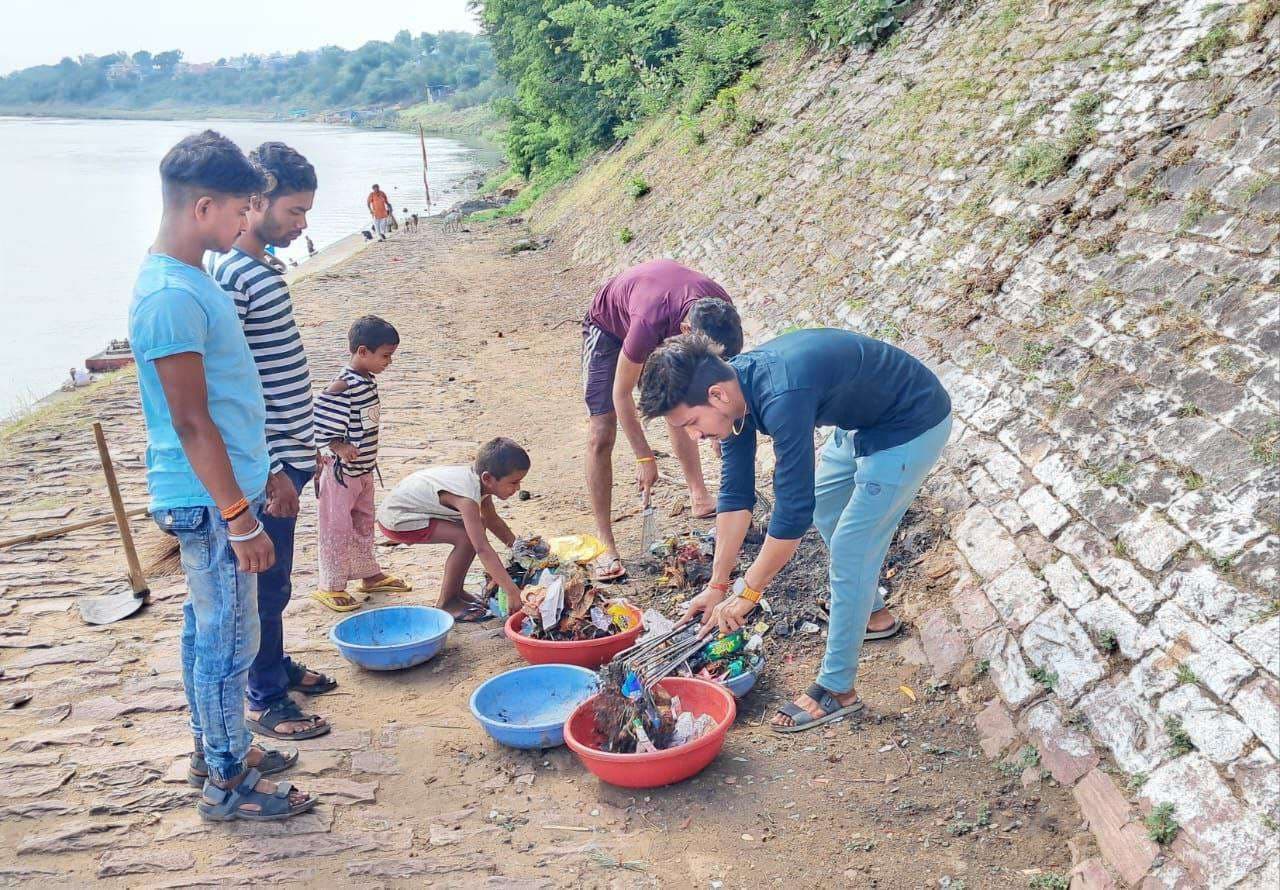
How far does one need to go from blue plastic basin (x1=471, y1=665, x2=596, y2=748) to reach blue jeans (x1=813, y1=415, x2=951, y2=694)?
3.41ft

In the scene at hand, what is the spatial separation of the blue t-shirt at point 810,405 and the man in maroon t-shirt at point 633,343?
42.7 inches

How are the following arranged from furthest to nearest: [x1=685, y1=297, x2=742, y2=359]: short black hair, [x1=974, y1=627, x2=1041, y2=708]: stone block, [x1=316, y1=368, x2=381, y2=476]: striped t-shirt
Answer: [x1=316, y1=368, x2=381, y2=476]: striped t-shirt
[x1=685, y1=297, x2=742, y2=359]: short black hair
[x1=974, y1=627, x2=1041, y2=708]: stone block

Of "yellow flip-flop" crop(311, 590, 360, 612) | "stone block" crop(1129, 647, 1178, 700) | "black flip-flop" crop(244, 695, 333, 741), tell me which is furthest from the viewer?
"yellow flip-flop" crop(311, 590, 360, 612)

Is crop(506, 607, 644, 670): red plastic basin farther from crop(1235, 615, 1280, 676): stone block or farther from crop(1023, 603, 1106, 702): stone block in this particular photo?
crop(1235, 615, 1280, 676): stone block

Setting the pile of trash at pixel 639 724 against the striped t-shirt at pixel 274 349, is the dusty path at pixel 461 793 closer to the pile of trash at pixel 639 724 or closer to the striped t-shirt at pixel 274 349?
the pile of trash at pixel 639 724

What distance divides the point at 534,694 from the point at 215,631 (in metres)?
1.45

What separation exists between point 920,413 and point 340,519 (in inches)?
118

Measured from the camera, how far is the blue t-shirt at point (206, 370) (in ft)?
9.68

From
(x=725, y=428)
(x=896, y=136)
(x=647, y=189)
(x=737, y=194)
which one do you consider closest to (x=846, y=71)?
(x=737, y=194)

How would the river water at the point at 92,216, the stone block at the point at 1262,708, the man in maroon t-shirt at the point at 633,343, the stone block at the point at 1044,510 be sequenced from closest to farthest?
the stone block at the point at 1262,708 < the stone block at the point at 1044,510 < the man in maroon t-shirt at the point at 633,343 < the river water at the point at 92,216

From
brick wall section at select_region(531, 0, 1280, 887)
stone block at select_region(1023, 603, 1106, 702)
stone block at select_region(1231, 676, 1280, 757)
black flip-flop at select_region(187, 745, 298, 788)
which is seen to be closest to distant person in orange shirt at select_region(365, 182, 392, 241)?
brick wall section at select_region(531, 0, 1280, 887)

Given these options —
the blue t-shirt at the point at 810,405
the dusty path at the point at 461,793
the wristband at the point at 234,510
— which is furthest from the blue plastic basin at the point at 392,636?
the blue t-shirt at the point at 810,405

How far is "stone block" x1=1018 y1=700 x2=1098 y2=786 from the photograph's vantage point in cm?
338

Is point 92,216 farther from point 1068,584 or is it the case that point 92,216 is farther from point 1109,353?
point 1068,584
